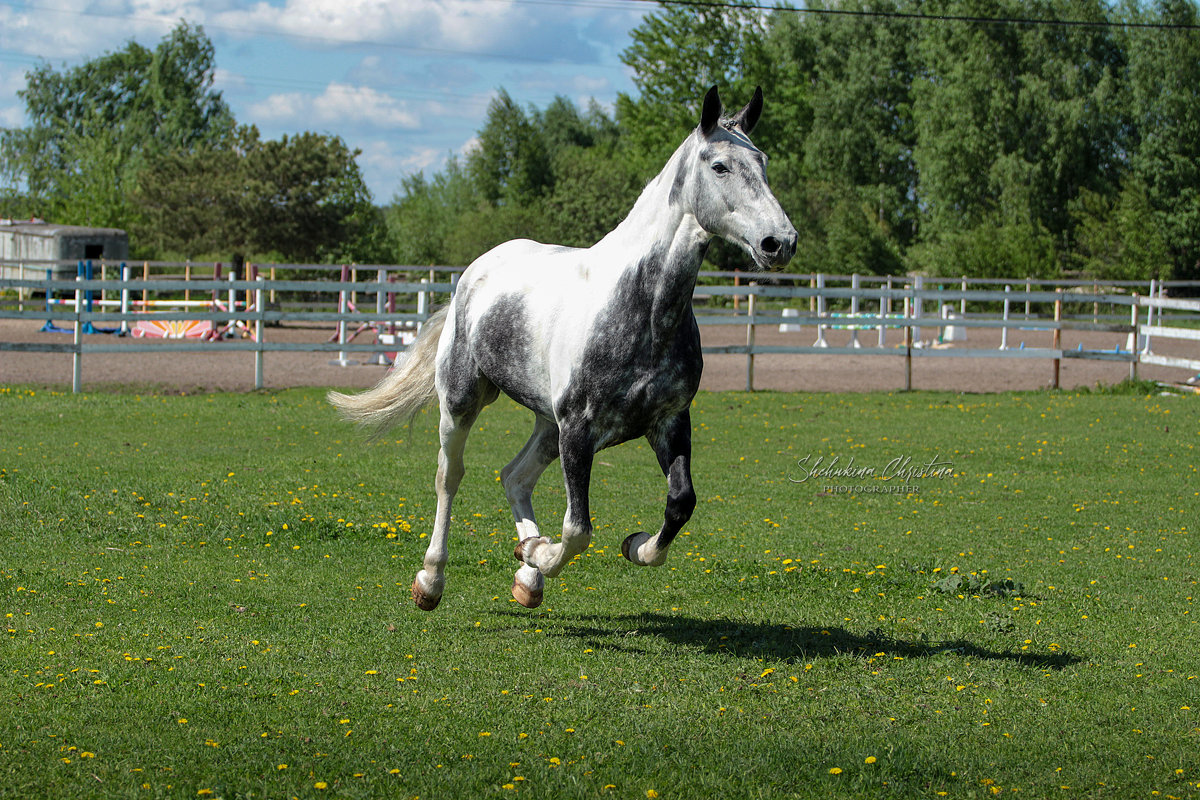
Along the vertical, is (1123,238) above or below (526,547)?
above

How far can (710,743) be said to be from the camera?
3.97 m

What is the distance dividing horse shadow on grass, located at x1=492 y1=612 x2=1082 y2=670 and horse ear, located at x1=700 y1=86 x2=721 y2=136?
7.69 ft

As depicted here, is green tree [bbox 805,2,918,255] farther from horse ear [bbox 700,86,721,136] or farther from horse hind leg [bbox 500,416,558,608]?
horse ear [bbox 700,86,721,136]

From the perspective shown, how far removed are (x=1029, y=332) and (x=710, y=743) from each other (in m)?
30.7

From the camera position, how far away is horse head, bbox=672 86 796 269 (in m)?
4.14

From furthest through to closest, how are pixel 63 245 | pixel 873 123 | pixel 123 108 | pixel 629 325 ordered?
pixel 123 108
pixel 873 123
pixel 63 245
pixel 629 325

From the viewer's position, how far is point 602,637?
537 cm

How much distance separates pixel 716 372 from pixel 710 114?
1715cm

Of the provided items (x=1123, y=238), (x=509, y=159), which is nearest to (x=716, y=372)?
(x=1123, y=238)

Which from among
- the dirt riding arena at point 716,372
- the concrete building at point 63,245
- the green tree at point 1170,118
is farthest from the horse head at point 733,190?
the green tree at point 1170,118

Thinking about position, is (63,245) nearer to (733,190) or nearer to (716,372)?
(716,372)

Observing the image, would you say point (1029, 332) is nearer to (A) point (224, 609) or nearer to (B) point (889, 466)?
(B) point (889, 466)

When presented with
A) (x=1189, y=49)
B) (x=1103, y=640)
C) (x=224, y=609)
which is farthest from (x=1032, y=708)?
(x=1189, y=49)

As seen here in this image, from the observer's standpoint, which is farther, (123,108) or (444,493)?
(123,108)
